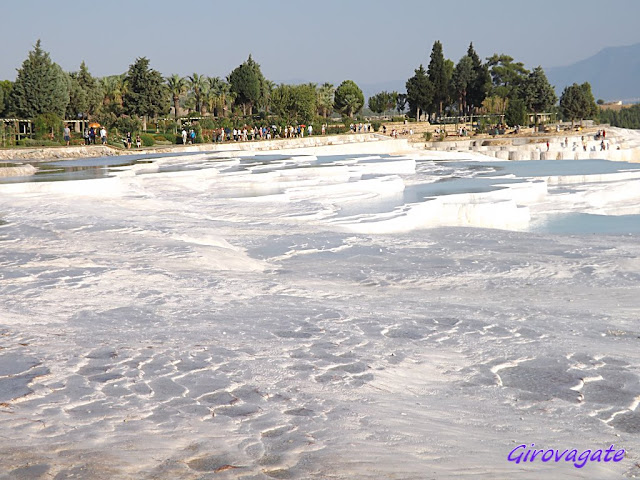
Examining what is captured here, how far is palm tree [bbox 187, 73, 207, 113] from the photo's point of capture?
213 ft

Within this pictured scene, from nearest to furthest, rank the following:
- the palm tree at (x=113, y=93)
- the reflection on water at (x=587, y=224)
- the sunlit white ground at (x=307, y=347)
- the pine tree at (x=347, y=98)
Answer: the sunlit white ground at (x=307, y=347)
the reflection on water at (x=587, y=224)
the palm tree at (x=113, y=93)
the pine tree at (x=347, y=98)

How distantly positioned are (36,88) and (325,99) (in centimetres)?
4638

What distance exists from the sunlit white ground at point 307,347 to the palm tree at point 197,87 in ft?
179

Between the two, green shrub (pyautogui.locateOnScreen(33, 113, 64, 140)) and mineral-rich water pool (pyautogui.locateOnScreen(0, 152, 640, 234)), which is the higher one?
green shrub (pyautogui.locateOnScreen(33, 113, 64, 140))

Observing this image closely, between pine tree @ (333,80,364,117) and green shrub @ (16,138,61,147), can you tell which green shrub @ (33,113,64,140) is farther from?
pine tree @ (333,80,364,117)

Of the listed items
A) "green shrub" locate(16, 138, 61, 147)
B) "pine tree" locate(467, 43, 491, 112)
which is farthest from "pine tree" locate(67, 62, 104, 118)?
"pine tree" locate(467, 43, 491, 112)

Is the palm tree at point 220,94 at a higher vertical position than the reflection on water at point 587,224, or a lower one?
higher

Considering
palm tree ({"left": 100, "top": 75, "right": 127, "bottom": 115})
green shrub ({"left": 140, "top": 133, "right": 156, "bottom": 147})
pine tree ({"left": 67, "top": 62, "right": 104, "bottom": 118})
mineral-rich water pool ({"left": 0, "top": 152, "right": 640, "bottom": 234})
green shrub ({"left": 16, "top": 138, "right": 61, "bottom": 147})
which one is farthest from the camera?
palm tree ({"left": 100, "top": 75, "right": 127, "bottom": 115})

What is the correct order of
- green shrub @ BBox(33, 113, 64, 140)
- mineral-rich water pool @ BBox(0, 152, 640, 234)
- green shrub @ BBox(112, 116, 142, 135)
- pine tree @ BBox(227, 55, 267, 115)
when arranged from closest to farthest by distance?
mineral-rich water pool @ BBox(0, 152, 640, 234), green shrub @ BBox(33, 113, 64, 140), green shrub @ BBox(112, 116, 142, 135), pine tree @ BBox(227, 55, 267, 115)

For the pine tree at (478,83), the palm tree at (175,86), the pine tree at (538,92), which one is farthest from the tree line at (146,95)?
the pine tree at (538,92)

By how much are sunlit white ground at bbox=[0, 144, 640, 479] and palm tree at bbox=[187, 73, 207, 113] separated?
54559mm

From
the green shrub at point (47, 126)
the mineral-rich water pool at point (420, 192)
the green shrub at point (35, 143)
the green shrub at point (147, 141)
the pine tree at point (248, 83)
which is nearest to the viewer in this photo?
the mineral-rich water pool at point (420, 192)

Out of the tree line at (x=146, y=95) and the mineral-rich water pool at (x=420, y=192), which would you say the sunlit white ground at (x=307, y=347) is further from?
the tree line at (x=146, y=95)

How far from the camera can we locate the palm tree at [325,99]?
73.7 meters
